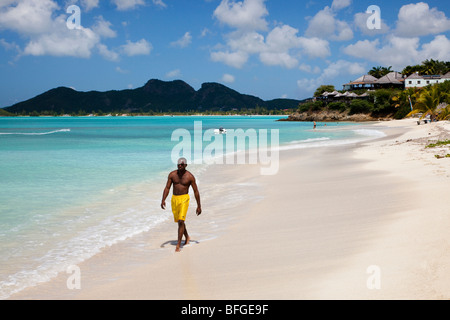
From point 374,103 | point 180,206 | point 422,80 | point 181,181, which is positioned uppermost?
point 422,80

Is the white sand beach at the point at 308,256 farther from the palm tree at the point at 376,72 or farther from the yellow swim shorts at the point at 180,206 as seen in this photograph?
the palm tree at the point at 376,72

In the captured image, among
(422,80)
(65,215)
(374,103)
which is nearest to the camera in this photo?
(65,215)

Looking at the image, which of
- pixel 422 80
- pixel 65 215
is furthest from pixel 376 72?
pixel 65 215

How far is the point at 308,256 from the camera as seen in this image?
5285 millimetres

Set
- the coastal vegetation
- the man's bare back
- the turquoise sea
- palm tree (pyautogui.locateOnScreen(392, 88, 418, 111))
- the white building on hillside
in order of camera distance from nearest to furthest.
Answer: the turquoise sea < the man's bare back < palm tree (pyautogui.locateOnScreen(392, 88, 418, 111)) < the coastal vegetation < the white building on hillside

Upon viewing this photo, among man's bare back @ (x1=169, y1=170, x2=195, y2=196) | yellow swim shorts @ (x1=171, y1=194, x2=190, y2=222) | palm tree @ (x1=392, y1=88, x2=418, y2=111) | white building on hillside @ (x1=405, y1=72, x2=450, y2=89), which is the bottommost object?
yellow swim shorts @ (x1=171, y1=194, x2=190, y2=222)

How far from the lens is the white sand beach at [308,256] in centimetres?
418

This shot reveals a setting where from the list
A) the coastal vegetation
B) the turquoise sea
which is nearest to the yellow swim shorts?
the turquoise sea

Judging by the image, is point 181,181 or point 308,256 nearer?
point 308,256

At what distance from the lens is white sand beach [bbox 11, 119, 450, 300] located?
418 cm

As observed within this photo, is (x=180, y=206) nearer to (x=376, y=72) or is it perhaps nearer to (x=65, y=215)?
(x=65, y=215)

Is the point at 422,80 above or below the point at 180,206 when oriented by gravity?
above

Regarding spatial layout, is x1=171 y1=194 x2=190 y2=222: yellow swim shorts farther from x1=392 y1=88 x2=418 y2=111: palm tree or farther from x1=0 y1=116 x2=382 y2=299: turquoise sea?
x1=392 y1=88 x2=418 y2=111: palm tree
